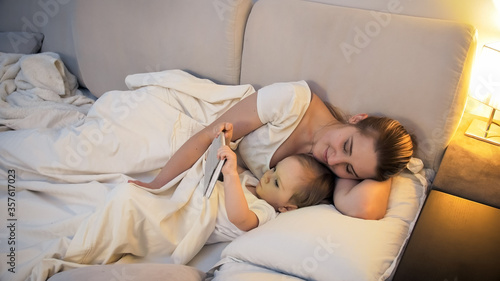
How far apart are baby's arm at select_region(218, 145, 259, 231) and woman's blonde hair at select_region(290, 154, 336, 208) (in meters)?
0.18

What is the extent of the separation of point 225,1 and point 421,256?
4.24 feet

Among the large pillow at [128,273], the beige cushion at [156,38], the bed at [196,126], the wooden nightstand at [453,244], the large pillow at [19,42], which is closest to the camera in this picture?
the wooden nightstand at [453,244]

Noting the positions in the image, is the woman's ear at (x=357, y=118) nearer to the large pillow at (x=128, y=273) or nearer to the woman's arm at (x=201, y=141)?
the woman's arm at (x=201, y=141)

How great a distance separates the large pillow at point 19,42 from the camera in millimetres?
2363

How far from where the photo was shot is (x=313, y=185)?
1447 millimetres

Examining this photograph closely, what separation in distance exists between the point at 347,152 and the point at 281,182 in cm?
Result: 25

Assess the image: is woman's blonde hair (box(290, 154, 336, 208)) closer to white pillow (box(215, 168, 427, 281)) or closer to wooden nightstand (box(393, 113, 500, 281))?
white pillow (box(215, 168, 427, 281))

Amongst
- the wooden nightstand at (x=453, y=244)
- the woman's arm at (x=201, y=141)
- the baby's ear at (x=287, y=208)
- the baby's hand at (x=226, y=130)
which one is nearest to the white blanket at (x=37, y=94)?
the woman's arm at (x=201, y=141)

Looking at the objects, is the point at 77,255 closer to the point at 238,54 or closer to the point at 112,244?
the point at 112,244

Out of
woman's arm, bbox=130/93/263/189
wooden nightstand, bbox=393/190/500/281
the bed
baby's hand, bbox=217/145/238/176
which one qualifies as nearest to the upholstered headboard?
the bed

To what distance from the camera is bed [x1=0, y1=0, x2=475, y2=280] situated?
3.91 ft

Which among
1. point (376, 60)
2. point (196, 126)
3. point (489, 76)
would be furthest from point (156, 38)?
point (489, 76)

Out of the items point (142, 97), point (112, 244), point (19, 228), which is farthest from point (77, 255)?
point (142, 97)

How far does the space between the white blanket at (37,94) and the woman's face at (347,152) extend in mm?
1160
